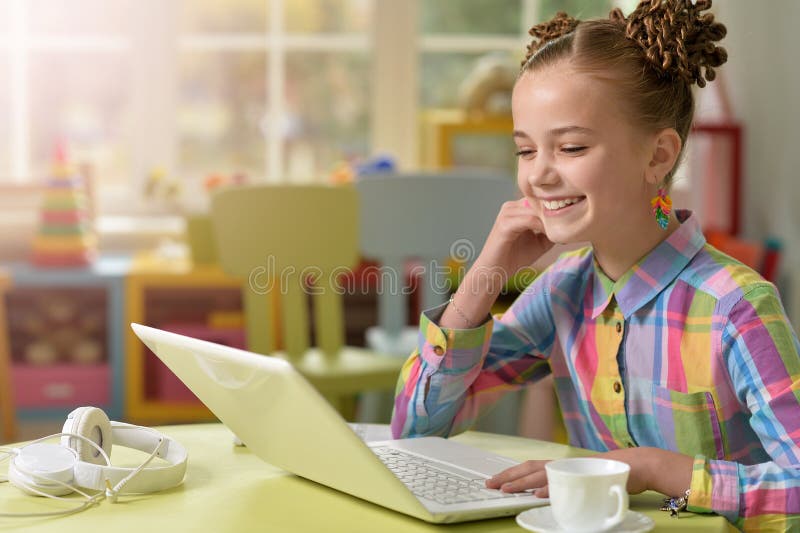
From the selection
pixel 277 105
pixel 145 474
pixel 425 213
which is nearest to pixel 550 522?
pixel 145 474

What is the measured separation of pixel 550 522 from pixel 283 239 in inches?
68.5

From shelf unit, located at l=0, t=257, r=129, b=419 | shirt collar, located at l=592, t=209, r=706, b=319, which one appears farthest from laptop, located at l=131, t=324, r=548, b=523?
shelf unit, located at l=0, t=257, r=129, b=419

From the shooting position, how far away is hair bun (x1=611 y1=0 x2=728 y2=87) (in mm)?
1043

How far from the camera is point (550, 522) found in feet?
2.52

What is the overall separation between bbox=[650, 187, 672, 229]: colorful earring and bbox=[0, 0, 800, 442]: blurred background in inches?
91.0

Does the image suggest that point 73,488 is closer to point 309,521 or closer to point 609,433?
point 309,521

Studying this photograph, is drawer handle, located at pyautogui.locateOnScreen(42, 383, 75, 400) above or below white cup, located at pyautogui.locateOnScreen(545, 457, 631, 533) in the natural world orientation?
below

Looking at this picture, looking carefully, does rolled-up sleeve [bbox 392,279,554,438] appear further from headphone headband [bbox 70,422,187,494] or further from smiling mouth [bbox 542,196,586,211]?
headphone headband [bbox 70,422,187,494]

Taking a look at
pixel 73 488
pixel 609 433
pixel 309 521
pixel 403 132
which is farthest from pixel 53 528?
pixel 403 132

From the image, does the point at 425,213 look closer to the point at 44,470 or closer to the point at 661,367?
the point at 661,367

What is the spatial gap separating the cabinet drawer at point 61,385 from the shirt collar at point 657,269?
7.82 feet

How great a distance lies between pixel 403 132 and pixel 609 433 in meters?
2.74

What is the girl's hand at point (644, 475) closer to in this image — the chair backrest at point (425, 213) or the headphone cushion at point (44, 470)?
the headphone cushion at point (44, 470)

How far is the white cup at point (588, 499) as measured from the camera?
2.37 feet
